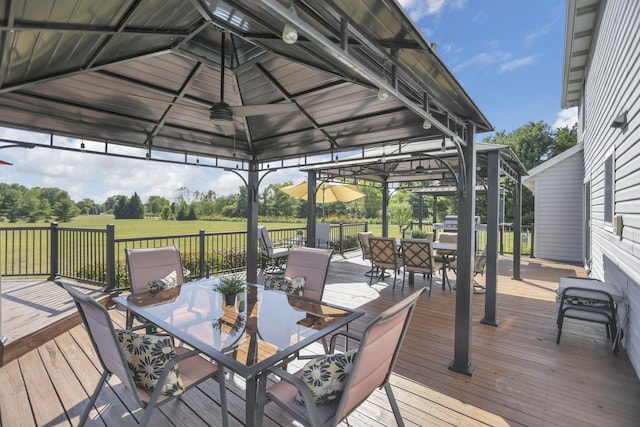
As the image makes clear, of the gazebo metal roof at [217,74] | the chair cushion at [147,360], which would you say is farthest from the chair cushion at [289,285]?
the gazebo metal roof at [217,74]

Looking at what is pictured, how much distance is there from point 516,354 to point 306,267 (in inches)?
97.5

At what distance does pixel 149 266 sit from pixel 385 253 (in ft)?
13.6

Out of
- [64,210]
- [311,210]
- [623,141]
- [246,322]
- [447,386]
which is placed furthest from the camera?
[64,210]

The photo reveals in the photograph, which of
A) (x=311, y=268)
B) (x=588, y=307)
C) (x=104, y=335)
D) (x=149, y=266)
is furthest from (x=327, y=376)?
(x=588, y=307)

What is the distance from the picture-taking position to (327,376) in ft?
5.07

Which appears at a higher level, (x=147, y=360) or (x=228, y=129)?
(x=228, y=129)

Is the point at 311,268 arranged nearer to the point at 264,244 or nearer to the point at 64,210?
the point at 264,244

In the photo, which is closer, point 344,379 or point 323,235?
point 344,379

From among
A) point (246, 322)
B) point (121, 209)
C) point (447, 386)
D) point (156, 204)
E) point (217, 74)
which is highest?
point (217, 74)

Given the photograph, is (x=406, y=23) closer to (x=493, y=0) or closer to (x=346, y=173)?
(x=346, y=173)

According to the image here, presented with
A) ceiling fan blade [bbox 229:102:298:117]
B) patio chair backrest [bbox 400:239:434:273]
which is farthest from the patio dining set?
patio chair backrest [bbox 400:239:434:273]

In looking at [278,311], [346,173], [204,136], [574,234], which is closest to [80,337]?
[278,311]

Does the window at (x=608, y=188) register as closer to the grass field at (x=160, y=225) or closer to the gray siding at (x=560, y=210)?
the gray siding at (x=560, y=210)

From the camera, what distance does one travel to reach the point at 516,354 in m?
3.14
